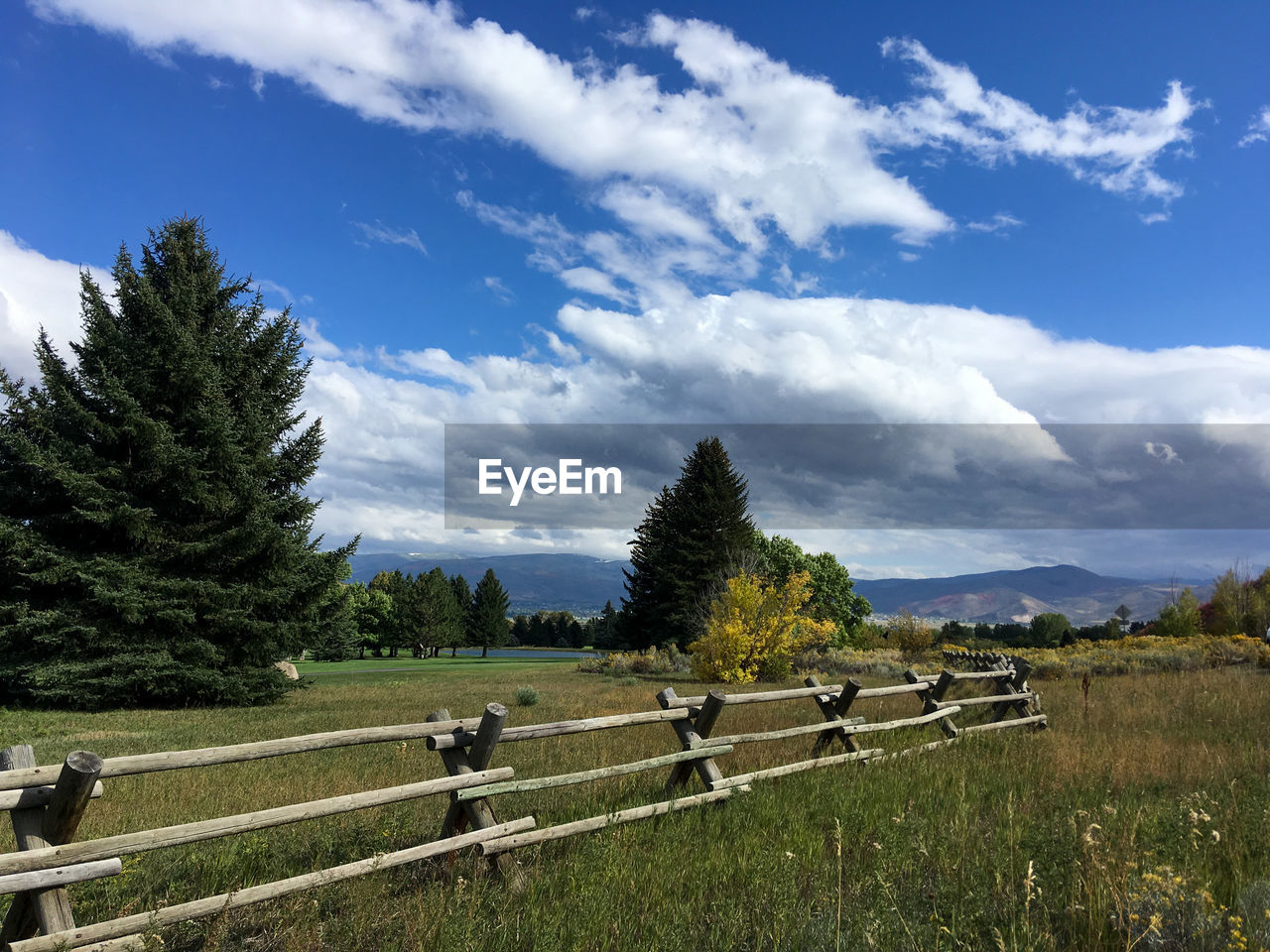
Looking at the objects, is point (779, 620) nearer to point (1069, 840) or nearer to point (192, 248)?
point (1069, 840)

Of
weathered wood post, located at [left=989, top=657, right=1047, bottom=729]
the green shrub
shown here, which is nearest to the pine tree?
the green shrub

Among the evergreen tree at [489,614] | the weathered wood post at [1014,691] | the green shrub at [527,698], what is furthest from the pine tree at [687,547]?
the evergreen tree at [489,614]

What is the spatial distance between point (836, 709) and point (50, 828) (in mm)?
7802

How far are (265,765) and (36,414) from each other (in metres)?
16.1

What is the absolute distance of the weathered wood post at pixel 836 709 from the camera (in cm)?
878

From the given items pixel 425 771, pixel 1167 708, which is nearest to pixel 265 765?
pixel 425 771

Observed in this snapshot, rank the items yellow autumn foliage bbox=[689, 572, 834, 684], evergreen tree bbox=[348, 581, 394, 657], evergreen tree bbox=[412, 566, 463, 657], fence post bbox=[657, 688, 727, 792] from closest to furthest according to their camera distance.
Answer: fence post bbox=[657, 688, 727, 792], yellow autumn foliage bbox=[689, 572, 834, 684], evergreen tree bbox=[412, 566, 463, 657], evergreen tree bbox=[348, 581, 394, 657]

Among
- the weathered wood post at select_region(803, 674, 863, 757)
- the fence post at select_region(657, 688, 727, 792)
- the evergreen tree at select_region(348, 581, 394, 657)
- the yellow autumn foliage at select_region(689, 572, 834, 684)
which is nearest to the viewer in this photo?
the fence post at select_region(657, 688, 727, 792)

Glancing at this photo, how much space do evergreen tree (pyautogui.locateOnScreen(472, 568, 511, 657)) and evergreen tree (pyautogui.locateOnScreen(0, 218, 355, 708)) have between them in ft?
227

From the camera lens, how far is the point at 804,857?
16.6 feet

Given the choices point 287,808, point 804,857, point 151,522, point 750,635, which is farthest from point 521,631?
point 287,808

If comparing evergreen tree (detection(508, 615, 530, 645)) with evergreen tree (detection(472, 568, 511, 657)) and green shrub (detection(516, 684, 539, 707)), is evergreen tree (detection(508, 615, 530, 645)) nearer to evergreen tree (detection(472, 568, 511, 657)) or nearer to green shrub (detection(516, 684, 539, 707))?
evergreen tree (detection(472, 568, 511, 657))

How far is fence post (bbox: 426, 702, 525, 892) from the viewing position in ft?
16.7

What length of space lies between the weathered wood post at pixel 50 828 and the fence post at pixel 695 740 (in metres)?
4.42
